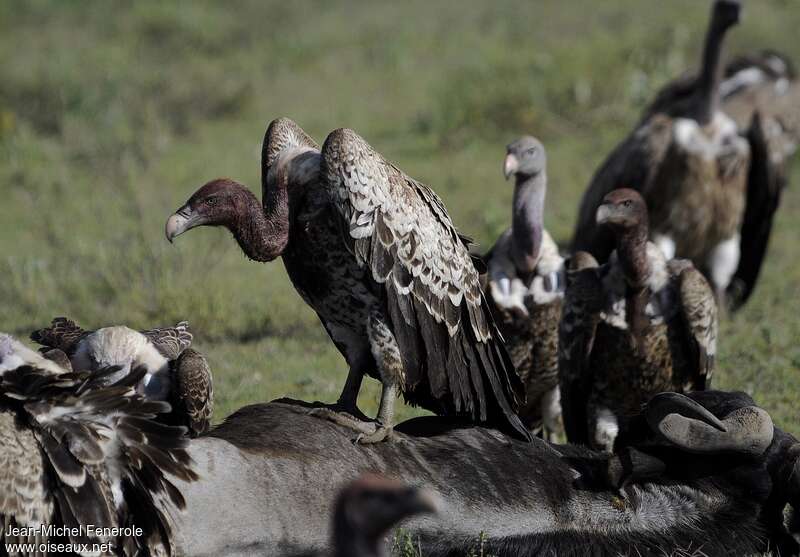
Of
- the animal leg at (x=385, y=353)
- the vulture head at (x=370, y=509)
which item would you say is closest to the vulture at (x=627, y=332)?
the animal leg at (x=385, y=353)

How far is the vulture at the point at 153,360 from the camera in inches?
191

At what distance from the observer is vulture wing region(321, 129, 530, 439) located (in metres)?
4.79

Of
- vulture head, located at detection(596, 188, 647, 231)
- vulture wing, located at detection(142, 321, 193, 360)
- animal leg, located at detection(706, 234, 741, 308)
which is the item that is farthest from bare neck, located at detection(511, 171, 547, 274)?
animal leg, located at detection(706, 234, 741, 308)

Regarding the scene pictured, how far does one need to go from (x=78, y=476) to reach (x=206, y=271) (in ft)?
16.4

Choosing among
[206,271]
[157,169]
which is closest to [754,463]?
[206,271]

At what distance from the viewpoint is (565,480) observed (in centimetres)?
468

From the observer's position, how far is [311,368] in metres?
7.33

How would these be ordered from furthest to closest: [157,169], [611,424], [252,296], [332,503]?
[157,169] → [252,296] → [611,424] → [332,503]

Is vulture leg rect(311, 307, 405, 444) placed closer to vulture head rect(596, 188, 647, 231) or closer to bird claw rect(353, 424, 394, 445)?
bird claw rect(353, 424, 394, 445)

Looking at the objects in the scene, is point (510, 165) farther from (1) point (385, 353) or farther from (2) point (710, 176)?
(2) point (710, 176)

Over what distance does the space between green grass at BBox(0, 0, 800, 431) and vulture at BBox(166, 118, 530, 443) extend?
1.63m

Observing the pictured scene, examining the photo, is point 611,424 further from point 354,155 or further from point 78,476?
point 78,476

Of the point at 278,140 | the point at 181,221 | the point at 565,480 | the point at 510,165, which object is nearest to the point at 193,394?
the point at 181,221

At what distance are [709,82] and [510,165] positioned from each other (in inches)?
108
